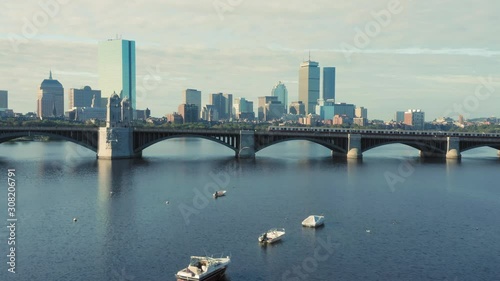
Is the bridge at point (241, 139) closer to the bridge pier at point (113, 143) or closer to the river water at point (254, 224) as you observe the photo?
the bridge pier at point (113, 143)

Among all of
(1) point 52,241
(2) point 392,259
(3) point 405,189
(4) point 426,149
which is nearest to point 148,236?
(1) point 52,241

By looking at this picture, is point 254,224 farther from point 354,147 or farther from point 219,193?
point 354,147

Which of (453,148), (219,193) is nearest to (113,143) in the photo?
(219,193)

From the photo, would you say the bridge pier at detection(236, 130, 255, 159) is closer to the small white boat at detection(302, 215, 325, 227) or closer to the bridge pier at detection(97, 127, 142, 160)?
A: the bridge pier at detection(97, 127, 142, 160)

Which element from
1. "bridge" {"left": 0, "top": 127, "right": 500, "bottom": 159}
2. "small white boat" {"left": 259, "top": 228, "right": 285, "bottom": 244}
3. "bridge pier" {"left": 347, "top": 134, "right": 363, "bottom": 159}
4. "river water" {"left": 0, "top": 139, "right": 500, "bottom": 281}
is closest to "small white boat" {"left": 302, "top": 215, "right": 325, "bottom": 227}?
"river water" {"left": 0, "top": 139, "right": 500, "bottom": 281}

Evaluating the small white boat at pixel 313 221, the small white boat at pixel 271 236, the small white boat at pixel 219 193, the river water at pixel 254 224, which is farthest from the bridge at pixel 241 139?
the small white boat at pixel 271 236

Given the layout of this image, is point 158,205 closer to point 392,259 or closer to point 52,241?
point 52,241
